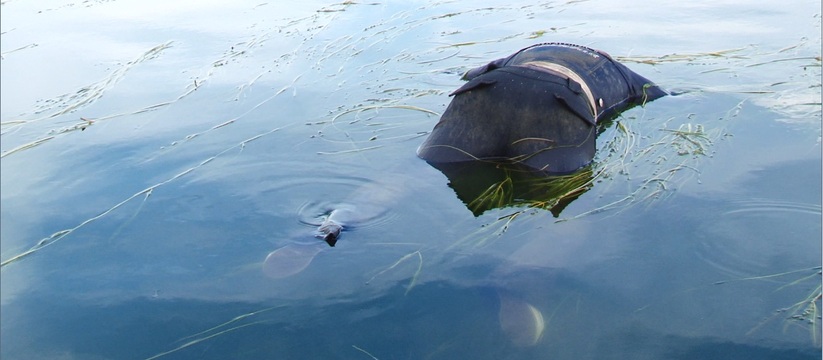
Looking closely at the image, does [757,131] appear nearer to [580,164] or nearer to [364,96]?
[580,164]

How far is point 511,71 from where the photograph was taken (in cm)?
493

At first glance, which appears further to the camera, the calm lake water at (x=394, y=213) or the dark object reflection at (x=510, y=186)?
the dark object reflection at (x=510, y=186)

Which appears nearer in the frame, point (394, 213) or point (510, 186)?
→ point (394, 213)

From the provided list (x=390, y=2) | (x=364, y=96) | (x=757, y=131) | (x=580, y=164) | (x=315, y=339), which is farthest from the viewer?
(x=390, y=2)

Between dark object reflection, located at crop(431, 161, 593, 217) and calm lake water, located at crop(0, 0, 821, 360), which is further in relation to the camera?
dark object reflection, located at crop(431, 161, 593, 217)

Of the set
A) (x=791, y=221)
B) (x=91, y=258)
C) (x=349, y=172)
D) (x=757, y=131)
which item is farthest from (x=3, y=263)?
(x=757, y=131)

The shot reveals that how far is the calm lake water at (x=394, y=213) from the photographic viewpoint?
11.8 feet

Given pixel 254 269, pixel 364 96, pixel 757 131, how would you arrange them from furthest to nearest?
pixel 364 96 < pixel 757 131 < pixel 254 269

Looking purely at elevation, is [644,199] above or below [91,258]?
above

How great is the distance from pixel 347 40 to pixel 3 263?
14.0ft

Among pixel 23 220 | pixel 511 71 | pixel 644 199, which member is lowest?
pixel 23 220

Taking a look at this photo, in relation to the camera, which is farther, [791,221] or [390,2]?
[390,2]

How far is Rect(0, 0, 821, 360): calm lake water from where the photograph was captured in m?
3.61

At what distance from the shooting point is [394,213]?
4590mm
